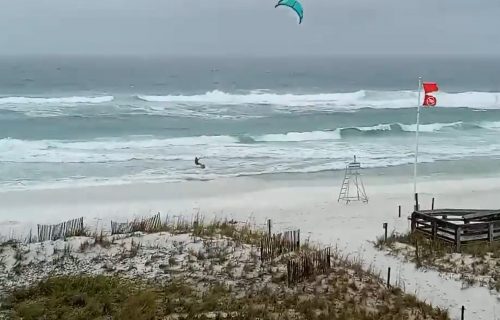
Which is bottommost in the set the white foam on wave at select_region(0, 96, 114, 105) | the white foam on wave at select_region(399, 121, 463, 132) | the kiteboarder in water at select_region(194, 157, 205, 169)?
the kiteboarder in water at select_region(194, 157, 205, 169)

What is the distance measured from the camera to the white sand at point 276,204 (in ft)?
49.3

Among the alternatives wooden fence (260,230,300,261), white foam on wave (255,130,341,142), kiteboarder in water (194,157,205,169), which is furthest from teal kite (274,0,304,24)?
white foam on wave (255,130,341,142)

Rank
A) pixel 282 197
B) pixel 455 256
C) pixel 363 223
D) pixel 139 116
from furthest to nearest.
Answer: pixel 139 116
pixel 282 197
pixel 363 223
pixel 455 256

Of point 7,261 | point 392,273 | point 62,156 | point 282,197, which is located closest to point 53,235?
point 7,261

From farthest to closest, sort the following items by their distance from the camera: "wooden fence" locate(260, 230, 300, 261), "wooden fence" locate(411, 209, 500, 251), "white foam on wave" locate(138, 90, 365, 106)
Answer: "white foam on wave" locate(138, 90, 365, 106)
"wooden fence" locate(411, 209, 500, 251)
"wooden fence" locate(260, 230, 300, 261)

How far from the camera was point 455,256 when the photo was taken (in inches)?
468

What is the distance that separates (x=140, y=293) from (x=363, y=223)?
8.75m

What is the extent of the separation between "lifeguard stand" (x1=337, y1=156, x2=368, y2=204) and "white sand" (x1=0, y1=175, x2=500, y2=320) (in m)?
0.26

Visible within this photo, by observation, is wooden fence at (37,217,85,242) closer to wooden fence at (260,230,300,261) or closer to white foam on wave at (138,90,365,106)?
wooden fence at (260,230,300,261)

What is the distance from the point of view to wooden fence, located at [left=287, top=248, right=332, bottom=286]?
9.14 meters

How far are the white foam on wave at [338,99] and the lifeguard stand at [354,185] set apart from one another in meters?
23.9

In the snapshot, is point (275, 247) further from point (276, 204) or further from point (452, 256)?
point (276, 204)

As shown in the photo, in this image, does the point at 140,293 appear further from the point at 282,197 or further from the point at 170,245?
the point at 282,197

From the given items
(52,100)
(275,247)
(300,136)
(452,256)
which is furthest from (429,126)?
(275,247)
